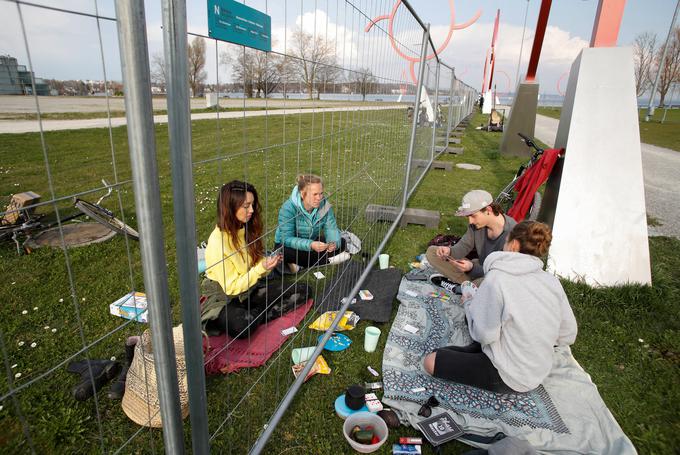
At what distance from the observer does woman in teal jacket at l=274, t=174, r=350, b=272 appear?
330 centimetres

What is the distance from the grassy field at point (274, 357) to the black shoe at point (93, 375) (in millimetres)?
64

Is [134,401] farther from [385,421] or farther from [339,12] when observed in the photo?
[339,12]

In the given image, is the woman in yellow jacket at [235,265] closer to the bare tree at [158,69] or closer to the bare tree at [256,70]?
the bare tree at [256,70]

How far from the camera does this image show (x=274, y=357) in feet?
9.00

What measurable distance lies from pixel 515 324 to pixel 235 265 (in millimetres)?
1856

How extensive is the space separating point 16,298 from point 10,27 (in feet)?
11.7

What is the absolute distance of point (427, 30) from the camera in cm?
454

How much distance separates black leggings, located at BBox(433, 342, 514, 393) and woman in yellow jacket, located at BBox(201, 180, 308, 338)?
107 cm

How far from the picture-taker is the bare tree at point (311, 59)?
1.77 meters

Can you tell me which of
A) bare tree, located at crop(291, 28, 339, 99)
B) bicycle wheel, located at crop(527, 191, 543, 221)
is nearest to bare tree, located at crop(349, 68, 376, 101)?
bare tree, located at crop(291, 28, 339, 99)

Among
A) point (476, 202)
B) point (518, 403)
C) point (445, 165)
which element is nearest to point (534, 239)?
point (476, 202)

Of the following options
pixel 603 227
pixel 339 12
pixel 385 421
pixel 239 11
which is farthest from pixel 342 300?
pixel 603 227

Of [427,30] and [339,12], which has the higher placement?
[427,30]

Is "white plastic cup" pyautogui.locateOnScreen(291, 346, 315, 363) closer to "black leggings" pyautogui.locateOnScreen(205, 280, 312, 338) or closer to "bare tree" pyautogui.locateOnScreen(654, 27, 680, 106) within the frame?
"black leggings" pyautogui.locateOnScreen(205, 280, 312, 338)
